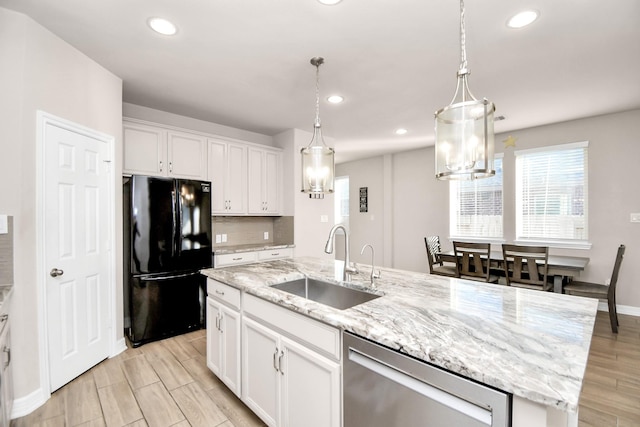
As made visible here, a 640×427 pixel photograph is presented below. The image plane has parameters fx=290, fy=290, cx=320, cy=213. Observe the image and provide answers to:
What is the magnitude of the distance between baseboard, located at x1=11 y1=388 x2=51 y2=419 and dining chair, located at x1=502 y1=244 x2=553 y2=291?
4.39 m

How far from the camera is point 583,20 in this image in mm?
1987

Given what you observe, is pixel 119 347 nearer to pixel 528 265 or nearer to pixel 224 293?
pixel 224 293

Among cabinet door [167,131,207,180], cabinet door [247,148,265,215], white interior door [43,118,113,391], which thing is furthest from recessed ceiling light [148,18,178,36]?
cabinet door [247,148,265,215]

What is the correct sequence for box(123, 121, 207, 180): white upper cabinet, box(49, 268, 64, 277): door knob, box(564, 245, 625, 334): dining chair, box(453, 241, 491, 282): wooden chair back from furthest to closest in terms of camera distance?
box(453, 241, 491, 282): wooden chair back < box(123, 121, 207, 180): white upper cabinet < box(564, 245, 625, 334): dining chair < box(49, 268, 64, 277): door knob

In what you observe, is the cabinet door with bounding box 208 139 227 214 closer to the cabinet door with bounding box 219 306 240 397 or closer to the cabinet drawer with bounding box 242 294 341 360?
the cabinet door with bounding box 219 306 240 397

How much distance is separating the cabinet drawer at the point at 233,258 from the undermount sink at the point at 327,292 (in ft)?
5.92

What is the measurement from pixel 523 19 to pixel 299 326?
2.47 m

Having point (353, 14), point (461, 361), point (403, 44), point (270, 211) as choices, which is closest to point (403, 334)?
point (461, 361)

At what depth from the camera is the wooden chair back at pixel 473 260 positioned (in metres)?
3.63

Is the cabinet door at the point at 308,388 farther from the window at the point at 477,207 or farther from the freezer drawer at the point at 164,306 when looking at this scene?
the window at the point at 477,207

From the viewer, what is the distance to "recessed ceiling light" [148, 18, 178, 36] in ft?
6.59

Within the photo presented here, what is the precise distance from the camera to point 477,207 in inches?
198

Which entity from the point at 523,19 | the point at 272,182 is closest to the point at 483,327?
the point at 523,19

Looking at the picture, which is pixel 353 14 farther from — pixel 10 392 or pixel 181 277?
pixel 10 392
